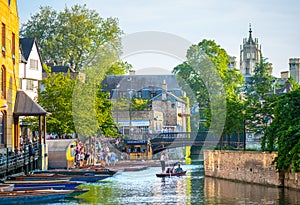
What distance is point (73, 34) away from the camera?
91188 millimetres

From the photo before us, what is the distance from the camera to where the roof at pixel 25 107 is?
46969 mm

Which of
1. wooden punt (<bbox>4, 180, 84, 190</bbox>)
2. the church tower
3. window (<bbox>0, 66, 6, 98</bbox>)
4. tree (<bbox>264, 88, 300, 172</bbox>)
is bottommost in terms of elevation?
wooden punt (<bbox>4, 180, 84, 190</bbox>)

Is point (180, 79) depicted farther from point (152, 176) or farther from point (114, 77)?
point (152, 176)

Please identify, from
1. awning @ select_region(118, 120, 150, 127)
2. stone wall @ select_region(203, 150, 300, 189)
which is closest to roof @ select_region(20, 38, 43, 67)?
stone wall @ select_region(203, 150, 300, 189)

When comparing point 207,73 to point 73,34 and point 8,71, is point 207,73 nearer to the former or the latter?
point 73,34

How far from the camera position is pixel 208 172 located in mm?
55875

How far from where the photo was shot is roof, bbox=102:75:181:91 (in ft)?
361

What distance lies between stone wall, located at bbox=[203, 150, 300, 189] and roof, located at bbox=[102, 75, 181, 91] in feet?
179

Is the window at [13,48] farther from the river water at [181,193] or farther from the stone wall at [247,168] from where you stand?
the stone wall at [247,168]

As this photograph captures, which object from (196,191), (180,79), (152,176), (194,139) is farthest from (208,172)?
(180,79)

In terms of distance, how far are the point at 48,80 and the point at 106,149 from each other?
1550 cm

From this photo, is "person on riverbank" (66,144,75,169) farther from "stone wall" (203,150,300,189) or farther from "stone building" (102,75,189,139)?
"stone building" (102,75,189,139)

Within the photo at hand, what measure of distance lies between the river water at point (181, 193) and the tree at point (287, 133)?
171 cm

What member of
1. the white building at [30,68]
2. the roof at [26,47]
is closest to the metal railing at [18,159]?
the white building at [30,68]
